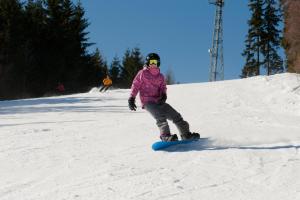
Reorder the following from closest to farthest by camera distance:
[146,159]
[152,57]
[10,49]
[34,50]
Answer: [146,159], [152,57], [10,49], [34,50]

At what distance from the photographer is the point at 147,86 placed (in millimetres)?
7641

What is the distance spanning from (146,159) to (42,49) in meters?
40.6

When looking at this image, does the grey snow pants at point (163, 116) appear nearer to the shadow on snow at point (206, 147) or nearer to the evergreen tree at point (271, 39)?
the shadow on snow at point (206, 147)

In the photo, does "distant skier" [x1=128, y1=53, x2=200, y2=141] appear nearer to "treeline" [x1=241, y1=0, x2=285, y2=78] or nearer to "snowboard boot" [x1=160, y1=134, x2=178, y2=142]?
"snowboard boot" [x1=160, y1=134, x2=178, y2=142]

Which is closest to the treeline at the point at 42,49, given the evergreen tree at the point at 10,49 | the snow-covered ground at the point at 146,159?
the evergreen tree at the point at 10,49

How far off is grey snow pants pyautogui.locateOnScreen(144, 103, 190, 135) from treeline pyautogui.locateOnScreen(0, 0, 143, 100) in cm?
3376

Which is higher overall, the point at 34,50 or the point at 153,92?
the point at 34,50

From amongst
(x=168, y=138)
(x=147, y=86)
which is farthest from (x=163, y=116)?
(x=147, y=86)

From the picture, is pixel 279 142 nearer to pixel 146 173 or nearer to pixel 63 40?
pixel 146 173

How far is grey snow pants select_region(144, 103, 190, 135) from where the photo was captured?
7395mm

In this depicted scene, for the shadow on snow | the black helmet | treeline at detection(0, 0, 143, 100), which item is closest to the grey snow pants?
the shadow on snow

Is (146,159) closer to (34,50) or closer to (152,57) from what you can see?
(152,57)

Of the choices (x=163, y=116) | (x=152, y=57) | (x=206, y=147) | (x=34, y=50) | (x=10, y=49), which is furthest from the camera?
(x=34, y=50)

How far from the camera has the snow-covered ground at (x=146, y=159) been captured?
4945 mm
